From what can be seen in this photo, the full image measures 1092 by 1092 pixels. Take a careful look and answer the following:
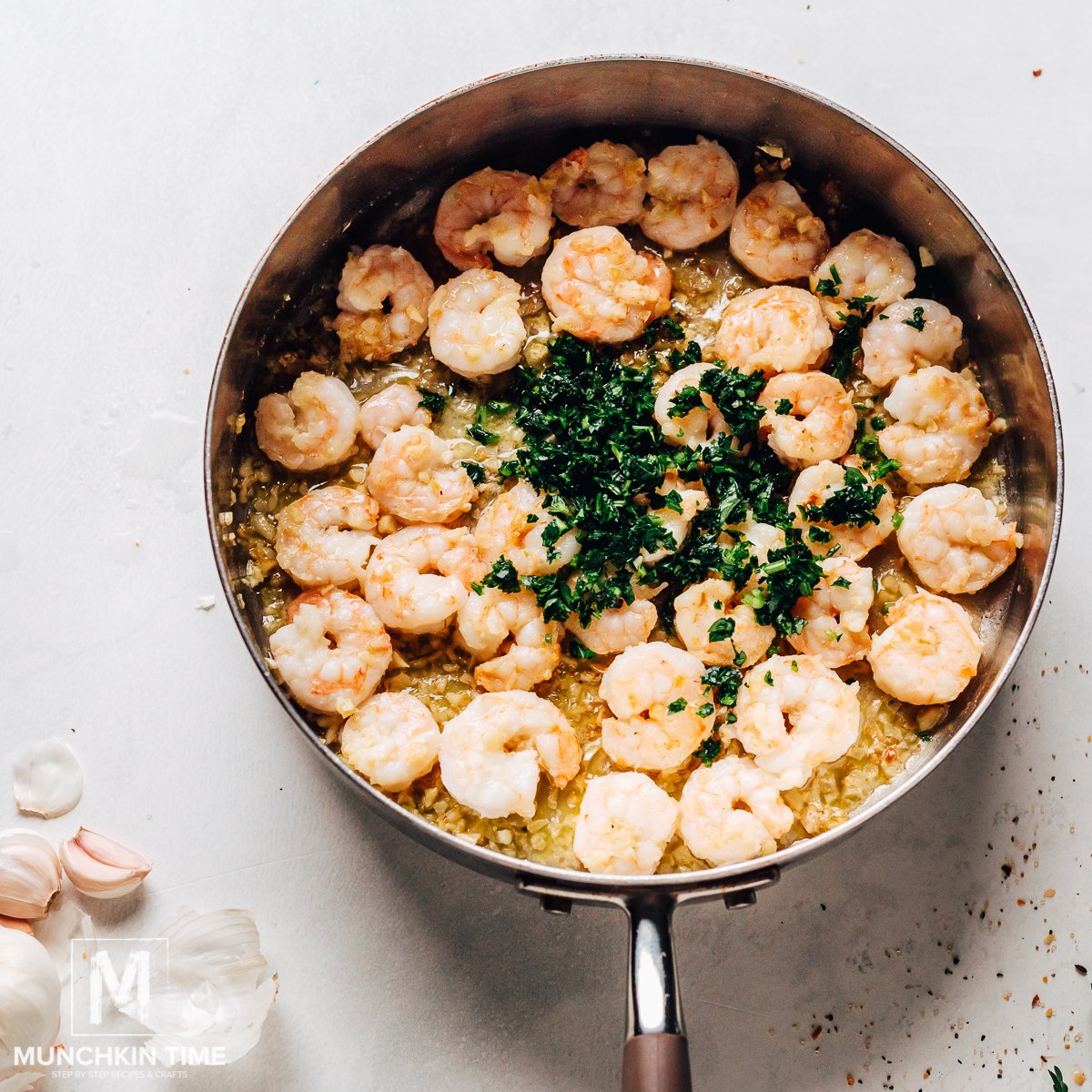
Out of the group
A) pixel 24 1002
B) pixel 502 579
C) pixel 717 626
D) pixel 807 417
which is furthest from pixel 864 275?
pixel 24 1002

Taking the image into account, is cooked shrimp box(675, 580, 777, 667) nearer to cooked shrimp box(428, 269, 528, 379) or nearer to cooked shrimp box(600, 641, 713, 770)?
cooked shrimp box(600, 641, 713, 770)

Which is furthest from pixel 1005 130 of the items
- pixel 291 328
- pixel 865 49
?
pixel 291 328

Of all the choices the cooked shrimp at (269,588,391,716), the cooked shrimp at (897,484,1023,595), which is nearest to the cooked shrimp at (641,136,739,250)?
the cooked shrimp at (897,484,1023,595)

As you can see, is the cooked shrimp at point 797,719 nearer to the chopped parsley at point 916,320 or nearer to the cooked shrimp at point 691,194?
the chopped parsley at point 916,320

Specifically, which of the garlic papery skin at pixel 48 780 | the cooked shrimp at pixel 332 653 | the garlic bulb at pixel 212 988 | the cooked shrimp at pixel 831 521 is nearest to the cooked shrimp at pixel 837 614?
the cooked shrimp at pixel 831 521

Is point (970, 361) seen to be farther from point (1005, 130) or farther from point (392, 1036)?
point (392, 1036)

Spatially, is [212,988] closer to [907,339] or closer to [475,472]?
[475,472]

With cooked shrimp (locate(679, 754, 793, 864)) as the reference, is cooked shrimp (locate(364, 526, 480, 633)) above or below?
above
